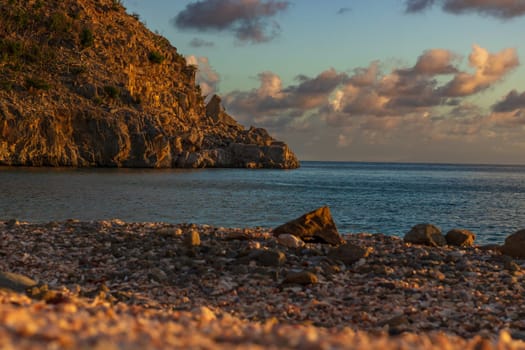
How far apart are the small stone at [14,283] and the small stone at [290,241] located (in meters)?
8.04

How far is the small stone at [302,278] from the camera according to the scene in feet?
38.0

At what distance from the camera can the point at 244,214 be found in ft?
120

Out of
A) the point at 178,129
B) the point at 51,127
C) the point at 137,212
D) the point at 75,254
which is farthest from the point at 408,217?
the point at 178,129

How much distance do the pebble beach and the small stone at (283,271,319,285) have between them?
0.04 m

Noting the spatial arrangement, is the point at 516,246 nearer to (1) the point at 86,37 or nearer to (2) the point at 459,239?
(2) the point at 459,239

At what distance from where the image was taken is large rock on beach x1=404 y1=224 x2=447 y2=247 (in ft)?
60.2

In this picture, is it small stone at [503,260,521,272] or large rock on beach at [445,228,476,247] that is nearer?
small stone at [503,260,521,272]

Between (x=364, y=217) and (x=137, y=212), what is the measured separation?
17.6m

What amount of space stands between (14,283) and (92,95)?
99.9m

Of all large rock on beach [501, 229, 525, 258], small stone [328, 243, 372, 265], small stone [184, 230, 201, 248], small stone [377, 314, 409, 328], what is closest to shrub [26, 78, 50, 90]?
small stone [184, 230, 201, 248]

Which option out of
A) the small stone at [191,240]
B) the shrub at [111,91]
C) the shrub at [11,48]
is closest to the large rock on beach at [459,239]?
the small stone at [191,240]

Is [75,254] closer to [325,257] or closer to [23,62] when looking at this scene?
[325,257]

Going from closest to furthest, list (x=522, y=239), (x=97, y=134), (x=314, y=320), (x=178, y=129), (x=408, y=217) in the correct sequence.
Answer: (x=314, y=320) → (x=522, y=239) → (x=408, y=217) → (x=97, y=134) → (x=178, y=129)

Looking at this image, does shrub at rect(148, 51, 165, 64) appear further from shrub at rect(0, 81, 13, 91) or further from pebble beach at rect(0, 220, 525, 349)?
pebble beach at rect(0, 220, 525, 349)
